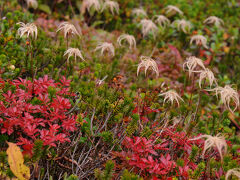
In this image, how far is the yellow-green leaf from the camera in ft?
5.85

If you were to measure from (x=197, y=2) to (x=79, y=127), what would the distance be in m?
5.51

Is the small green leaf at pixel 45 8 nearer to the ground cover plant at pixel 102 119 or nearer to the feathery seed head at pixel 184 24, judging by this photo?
the ground cover plant at pixel 102 119

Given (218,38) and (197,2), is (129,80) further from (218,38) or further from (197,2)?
(197,2)

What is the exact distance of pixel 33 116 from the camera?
219 cm

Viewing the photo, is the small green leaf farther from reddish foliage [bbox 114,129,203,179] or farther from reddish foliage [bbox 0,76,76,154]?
reddish foliage [bbox 114,129,203,179]

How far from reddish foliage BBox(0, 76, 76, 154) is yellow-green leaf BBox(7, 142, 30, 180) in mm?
92

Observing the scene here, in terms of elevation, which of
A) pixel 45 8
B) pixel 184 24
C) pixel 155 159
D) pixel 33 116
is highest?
pixel 45 8

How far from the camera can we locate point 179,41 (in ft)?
17.3

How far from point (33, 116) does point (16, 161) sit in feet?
1.55

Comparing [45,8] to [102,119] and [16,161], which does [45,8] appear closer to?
[102,119]

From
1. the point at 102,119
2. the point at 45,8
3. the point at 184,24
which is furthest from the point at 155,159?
the point at 45,8

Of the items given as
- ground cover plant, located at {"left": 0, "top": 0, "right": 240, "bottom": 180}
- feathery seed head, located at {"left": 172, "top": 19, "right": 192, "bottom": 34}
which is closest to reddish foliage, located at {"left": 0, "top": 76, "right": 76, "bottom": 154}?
ground cover plant, located at {"left": 0, "top": 0, "right": 240, "bottom": 180}

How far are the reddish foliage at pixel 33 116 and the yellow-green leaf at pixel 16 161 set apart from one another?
9 centimetres

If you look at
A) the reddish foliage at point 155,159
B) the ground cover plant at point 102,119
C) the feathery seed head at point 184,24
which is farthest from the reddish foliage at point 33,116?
the feathery seed head at point 184,24
